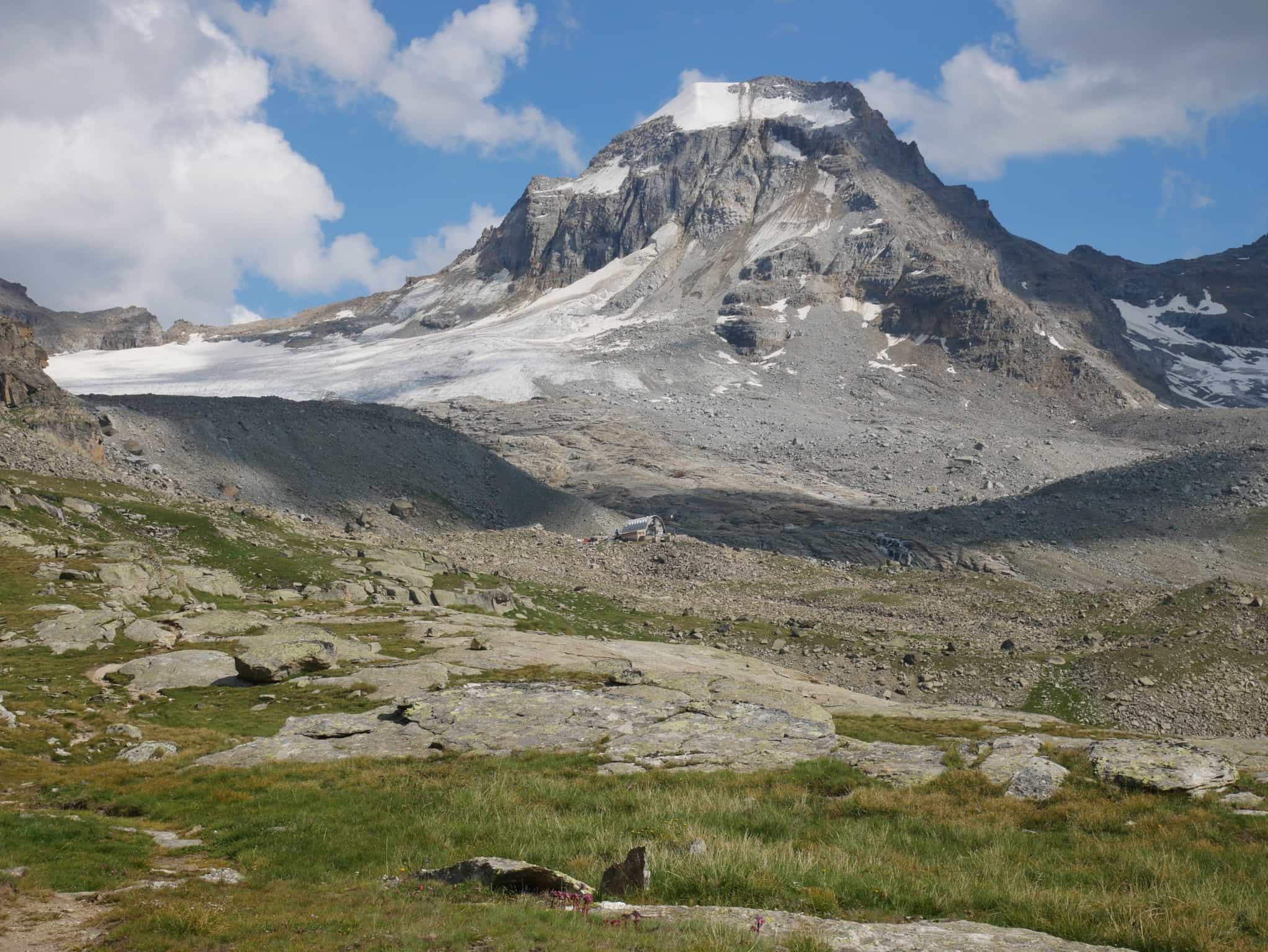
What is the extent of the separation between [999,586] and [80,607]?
7691 cm

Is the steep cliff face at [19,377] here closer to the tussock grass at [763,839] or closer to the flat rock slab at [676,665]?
the flat rock slab at [676,665]

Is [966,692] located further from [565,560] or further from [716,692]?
[565,560]

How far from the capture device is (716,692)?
31672mm

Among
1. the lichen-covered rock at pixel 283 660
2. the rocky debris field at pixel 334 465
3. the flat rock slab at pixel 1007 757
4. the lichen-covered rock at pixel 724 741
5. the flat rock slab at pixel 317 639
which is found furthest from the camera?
the rocky debris field at pixel 334 465

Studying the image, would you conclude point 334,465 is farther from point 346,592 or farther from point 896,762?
point 896,762

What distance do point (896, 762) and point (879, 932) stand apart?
33.1 feet

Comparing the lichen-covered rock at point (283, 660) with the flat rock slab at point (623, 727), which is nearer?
the flat rock slab at point (623, 727)

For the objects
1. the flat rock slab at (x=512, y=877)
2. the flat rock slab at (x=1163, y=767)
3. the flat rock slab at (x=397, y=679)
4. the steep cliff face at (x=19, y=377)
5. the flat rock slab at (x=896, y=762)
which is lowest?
the flat rock slab at (x=397, y=679)

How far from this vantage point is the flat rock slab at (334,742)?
909 inches

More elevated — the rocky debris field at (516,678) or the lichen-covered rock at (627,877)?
the lichen-covered rock at (627,877)

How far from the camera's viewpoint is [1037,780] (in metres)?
18.0

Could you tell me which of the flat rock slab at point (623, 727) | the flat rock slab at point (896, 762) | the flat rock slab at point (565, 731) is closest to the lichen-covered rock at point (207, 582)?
the flat rock slab at point (565, 731)

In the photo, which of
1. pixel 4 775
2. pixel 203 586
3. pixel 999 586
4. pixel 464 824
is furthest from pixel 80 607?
pixel 999 586

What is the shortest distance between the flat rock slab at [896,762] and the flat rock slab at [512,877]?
8669 millimetres
